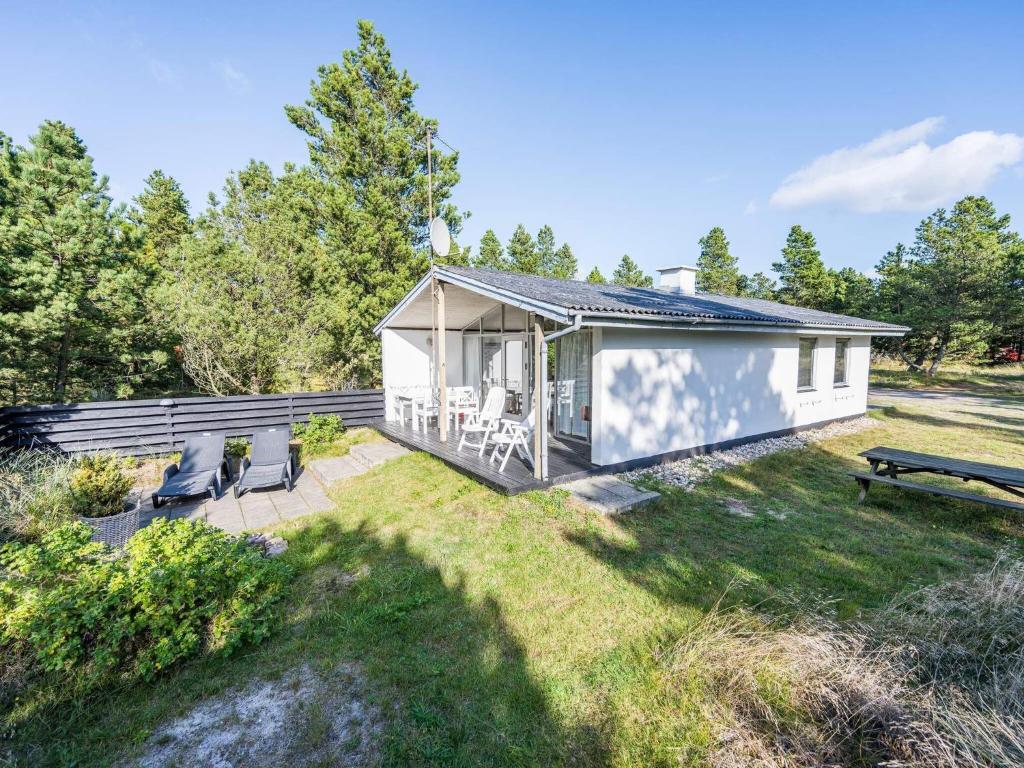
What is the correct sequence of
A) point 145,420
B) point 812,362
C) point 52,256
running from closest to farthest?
point 145,420, point 52,256, point 812,362

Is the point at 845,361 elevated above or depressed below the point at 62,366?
above

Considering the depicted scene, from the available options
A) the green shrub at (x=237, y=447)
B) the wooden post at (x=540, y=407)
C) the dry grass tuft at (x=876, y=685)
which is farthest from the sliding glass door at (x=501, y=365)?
the dry grass tuft at (x=876, y=685)

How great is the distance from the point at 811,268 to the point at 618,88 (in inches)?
1035

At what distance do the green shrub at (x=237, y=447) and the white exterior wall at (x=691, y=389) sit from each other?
7250 mm

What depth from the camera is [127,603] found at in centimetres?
313

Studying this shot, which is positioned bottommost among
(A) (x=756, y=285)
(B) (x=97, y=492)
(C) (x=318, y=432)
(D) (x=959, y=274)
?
(C) (x=318, y=432)

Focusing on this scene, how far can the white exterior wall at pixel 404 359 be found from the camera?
36.7ft

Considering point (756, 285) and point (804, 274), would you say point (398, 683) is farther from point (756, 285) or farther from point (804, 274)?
point (756, 285)

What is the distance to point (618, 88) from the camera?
499 inches

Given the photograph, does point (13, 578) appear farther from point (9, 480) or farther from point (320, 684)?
point (9, 480)

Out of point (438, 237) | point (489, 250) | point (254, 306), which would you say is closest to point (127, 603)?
point (438, 237)

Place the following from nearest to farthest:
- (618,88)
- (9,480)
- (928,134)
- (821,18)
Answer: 1. (9,480)
2. (821,18)
3. (618,88)
4. (928,134)

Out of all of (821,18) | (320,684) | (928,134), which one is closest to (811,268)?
(928,134)

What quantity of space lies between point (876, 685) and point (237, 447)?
10.3 metres
